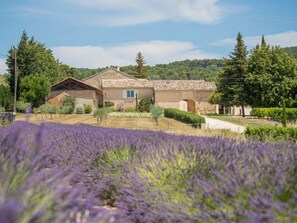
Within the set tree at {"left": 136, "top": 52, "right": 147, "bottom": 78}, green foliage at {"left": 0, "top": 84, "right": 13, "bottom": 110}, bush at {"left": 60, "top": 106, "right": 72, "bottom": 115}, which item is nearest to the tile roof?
bush at {"left": 60, "top": 106, "right": 72, "bottom": 115}

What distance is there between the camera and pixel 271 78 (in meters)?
43.2

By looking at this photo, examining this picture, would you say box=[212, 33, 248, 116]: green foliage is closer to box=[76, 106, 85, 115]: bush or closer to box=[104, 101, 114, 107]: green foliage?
box=[104, 101, 114, 107]: green foliage

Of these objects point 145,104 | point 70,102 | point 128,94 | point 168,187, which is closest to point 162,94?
point 145,104

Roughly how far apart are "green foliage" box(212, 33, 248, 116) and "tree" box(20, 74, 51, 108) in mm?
19681

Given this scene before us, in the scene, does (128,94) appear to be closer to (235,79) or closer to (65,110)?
(65,110)

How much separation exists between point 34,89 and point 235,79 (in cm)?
2236

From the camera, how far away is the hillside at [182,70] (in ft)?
351

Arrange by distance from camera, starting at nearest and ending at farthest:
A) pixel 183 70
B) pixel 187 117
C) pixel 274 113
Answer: pixel 187 117, pixel 274 113, pixel 183 70

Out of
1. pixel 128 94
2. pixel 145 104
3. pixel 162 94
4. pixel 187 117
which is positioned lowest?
pixel 187 117

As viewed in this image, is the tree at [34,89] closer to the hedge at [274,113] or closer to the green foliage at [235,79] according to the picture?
the green foliage at [235,79]

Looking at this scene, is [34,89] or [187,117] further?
[34,89]

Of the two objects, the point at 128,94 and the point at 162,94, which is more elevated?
the point at 128,94

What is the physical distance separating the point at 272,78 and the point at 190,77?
225ft

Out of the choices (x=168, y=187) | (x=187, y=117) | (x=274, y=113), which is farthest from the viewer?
(x=274, y=113)
